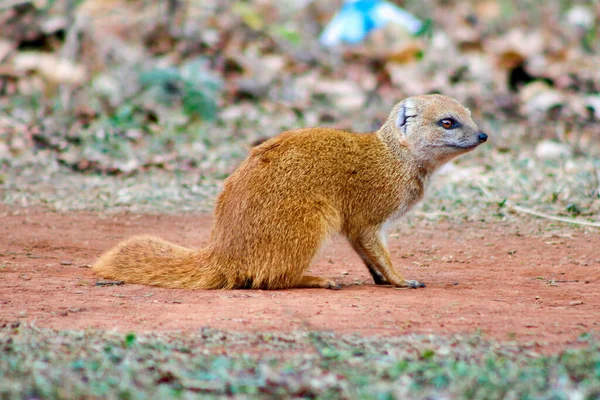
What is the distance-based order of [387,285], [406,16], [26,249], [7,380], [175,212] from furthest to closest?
[406,16] → [175,212] → [26,249] → [387,285] → [7,380]

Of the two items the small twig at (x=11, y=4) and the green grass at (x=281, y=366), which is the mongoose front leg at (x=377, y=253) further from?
the small twig at (x=11, y=4)

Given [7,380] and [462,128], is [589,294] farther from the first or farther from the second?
[7,380]

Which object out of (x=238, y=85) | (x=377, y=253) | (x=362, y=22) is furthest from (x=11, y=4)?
(x=377, y=253)

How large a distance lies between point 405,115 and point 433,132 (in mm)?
256

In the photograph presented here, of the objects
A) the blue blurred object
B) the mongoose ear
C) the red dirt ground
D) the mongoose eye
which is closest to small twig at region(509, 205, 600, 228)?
the red dirt ground

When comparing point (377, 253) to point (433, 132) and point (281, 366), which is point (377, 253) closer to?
point (433, 132)

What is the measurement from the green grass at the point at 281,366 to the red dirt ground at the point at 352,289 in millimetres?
258

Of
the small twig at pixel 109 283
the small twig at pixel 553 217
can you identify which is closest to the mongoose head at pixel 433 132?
the small twig at pixel 553 217

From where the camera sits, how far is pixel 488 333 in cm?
404

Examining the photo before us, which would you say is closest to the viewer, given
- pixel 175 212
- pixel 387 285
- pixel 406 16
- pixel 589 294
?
pixel 589 294

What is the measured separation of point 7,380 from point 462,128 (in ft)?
12.7

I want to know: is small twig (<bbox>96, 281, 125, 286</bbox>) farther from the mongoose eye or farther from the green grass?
the mongoose eye

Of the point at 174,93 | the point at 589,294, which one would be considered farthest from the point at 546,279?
the point at 174,93

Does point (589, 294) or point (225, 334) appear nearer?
point (225, 334)
